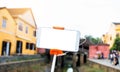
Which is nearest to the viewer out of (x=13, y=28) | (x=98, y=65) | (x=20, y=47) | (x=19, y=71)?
(x=19, y=71)

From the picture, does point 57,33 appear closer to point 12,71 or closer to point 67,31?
point 67,31

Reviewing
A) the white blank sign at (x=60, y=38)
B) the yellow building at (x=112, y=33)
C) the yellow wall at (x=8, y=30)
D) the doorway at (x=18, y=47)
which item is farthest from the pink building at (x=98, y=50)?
the white blank sign at (x=60, y=38)

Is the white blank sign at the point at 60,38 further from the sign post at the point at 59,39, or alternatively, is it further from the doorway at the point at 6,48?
the doorway at the point at 6,48

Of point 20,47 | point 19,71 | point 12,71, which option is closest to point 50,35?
point 12,71

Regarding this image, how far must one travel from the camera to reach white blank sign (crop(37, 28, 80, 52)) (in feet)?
11.4

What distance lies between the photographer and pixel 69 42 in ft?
11.5

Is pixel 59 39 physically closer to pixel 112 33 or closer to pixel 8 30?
pixel 8 30

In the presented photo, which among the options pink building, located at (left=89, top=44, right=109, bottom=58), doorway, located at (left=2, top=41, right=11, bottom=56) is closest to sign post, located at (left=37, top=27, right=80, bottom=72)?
doorway, located at (left=2, top=41, right=11, bottom=56)

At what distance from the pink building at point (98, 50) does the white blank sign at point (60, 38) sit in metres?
27.2

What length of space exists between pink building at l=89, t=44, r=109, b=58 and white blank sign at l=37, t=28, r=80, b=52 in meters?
27.2

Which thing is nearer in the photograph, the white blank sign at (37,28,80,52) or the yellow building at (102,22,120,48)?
the white blank sign at (37,28,80,52)

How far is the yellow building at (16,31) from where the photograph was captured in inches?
969

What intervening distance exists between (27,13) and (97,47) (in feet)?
29.9

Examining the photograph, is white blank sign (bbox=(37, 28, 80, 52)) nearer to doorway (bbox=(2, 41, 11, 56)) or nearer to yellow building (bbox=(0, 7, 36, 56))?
yellow building (bbox=(0, 7, 36, 56))
